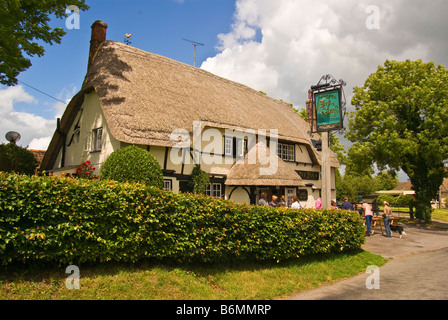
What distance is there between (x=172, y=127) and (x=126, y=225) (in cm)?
782

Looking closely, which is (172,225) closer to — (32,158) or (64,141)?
(32,158)

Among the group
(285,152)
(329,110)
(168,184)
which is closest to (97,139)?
(168,184)

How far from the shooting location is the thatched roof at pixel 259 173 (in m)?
15.5

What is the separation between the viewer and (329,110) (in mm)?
12820

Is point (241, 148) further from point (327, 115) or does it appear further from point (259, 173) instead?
point (327, 115)

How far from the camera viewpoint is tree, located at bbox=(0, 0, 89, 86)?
10.7 m

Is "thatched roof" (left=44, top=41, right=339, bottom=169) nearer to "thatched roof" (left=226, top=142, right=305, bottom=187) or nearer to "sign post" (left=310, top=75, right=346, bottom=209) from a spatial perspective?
"thatched roof" (left=226, top=142, right=305, bottom=187)

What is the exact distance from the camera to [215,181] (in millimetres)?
15953

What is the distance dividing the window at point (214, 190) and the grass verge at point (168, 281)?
7221mm

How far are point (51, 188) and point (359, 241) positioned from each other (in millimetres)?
10217

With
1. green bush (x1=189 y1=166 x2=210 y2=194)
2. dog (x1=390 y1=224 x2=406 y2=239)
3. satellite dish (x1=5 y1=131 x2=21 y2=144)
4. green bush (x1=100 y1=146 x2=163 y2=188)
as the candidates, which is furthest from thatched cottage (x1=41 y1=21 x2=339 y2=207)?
dog (x1=390 y1=224 x2=406 y2=239)

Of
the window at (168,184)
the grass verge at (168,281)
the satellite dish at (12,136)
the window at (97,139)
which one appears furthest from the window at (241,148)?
the satellite dish at (12,136)

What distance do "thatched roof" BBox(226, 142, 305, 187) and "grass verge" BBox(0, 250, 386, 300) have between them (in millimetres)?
6506

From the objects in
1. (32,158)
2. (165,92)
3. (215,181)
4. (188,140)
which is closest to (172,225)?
(188,140)
